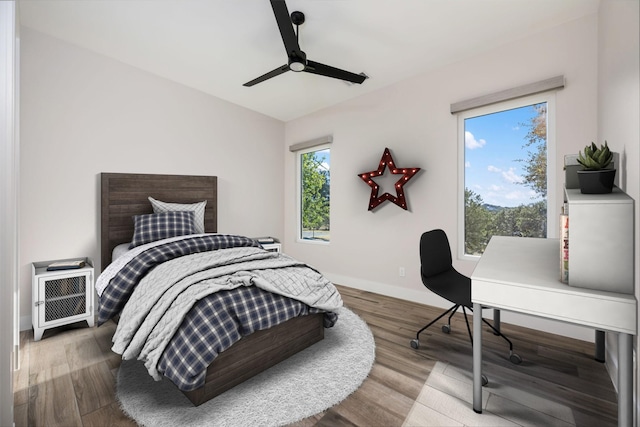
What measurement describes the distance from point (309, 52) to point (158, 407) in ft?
10.2

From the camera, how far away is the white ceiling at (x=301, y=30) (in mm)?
2277

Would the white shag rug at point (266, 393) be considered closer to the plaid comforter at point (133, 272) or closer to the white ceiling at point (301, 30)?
the plaid comforter at point (133, 272)

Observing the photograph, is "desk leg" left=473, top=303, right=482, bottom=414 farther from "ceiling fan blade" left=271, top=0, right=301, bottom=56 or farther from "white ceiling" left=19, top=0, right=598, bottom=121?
"white ceiling" left=19, top=0, right=598, bottom=121

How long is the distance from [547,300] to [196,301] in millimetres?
1751

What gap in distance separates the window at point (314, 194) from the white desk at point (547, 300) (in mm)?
2764

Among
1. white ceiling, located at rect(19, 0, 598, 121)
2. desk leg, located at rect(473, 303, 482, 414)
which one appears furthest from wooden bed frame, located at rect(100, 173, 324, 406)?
white ceiling, located at rect(19, 0, 598, 121)

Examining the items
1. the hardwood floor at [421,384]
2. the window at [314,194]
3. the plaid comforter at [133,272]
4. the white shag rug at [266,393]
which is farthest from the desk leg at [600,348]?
the plaid comforter at [133,272]

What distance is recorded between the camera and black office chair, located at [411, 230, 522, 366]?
2033 mm

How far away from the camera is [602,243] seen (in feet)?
4.01

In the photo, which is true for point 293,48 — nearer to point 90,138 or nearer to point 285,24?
point 285,24

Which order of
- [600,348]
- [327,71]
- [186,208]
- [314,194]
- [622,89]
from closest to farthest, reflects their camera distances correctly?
[622,89]
[600,348]
[327,71]
[186,208]
[314,194]

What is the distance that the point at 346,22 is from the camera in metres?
2.45

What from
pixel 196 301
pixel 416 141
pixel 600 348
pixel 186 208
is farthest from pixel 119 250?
pixel 600 348

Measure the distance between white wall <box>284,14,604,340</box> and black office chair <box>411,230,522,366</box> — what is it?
0.60 meters
